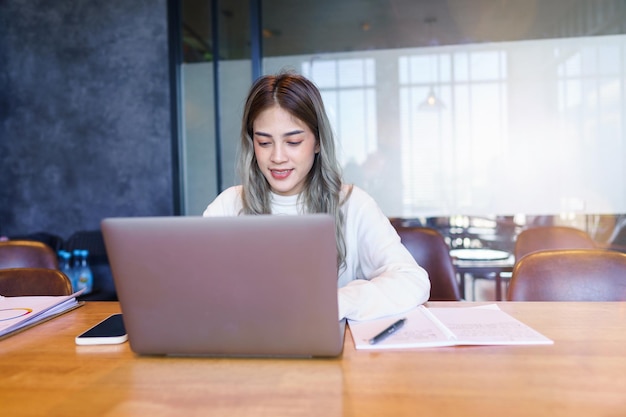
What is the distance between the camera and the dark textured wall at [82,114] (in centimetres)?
380

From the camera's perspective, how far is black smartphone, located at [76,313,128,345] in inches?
38.8

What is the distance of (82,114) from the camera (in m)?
3.88

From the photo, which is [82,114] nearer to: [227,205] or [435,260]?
[227,205]

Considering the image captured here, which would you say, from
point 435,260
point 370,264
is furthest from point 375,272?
point 435,260

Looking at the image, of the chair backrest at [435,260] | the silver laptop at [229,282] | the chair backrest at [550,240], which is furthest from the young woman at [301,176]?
the chair backrest at [550,240]

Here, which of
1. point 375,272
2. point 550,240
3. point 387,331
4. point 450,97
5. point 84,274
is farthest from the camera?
point 450,97

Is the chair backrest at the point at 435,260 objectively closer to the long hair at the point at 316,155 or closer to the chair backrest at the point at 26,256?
the long hair at the point at 316,155

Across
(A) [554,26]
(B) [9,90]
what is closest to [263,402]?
(A) [554,26]

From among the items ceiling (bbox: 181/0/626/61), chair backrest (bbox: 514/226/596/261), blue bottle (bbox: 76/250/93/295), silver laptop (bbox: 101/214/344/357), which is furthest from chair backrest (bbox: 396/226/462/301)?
blue bottle (bbox: 76/250/93/295)

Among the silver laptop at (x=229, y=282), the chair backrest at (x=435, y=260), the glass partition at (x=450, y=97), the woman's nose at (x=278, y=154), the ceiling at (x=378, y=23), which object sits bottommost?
the chair backrest at (x=435, y=260)

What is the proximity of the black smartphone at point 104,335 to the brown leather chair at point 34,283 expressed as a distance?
537mm

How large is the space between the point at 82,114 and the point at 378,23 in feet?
8.03

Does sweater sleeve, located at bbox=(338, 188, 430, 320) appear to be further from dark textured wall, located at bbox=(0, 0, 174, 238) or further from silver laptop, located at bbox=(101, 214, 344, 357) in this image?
dark textured wall, located at bbox=(0, 0, 174, 238)

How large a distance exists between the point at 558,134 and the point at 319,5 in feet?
6.78
